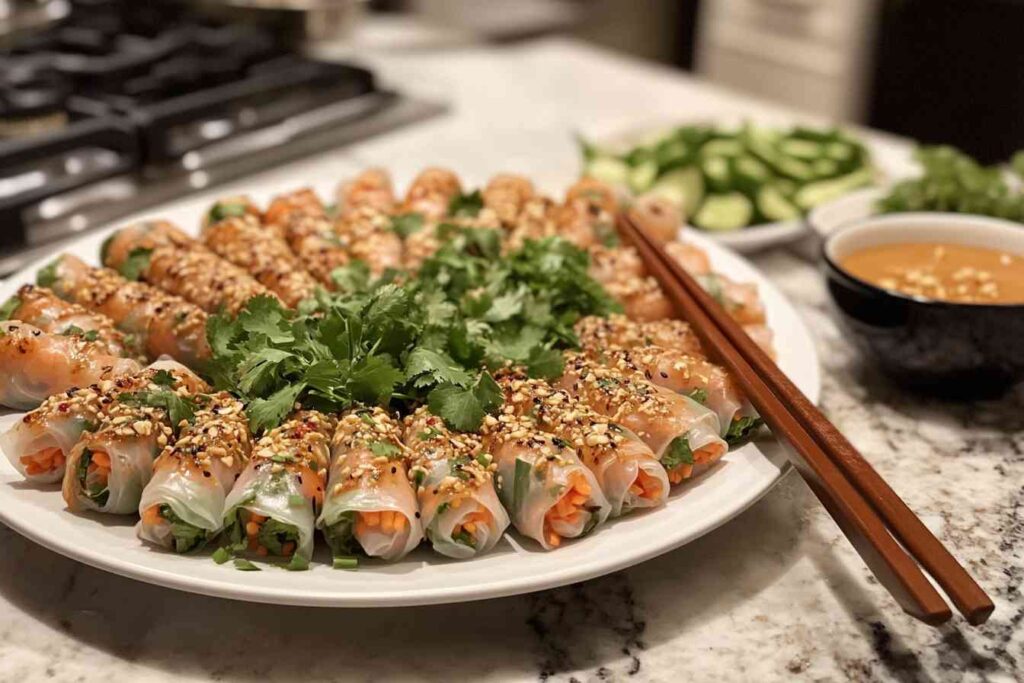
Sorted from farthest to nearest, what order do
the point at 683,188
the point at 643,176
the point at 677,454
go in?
the point at 643,176
the point at 683,188
the point at 677,454

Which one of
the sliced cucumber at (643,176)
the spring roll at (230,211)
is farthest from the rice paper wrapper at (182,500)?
the sliced cucumber at (643,176)

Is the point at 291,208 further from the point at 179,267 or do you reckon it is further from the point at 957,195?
the point at 957,195

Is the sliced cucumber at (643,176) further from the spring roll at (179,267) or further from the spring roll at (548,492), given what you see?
the spring roll at (548,492)

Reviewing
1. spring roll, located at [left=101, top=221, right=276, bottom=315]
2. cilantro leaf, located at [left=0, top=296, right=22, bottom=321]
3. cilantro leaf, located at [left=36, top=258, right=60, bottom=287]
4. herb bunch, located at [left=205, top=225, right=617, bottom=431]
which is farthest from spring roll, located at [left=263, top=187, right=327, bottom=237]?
cilantro leaf, located at [left=0, top=296, right=22, bottom=321]

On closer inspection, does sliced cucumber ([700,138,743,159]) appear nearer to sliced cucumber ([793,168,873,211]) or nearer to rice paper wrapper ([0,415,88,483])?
sliced cucumber ([793,168,873,211])

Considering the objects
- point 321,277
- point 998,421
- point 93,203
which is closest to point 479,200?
point 321,277

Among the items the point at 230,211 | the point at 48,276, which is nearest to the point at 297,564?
the point at 48,276

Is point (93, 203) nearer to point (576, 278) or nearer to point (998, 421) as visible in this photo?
point (576, 278)
